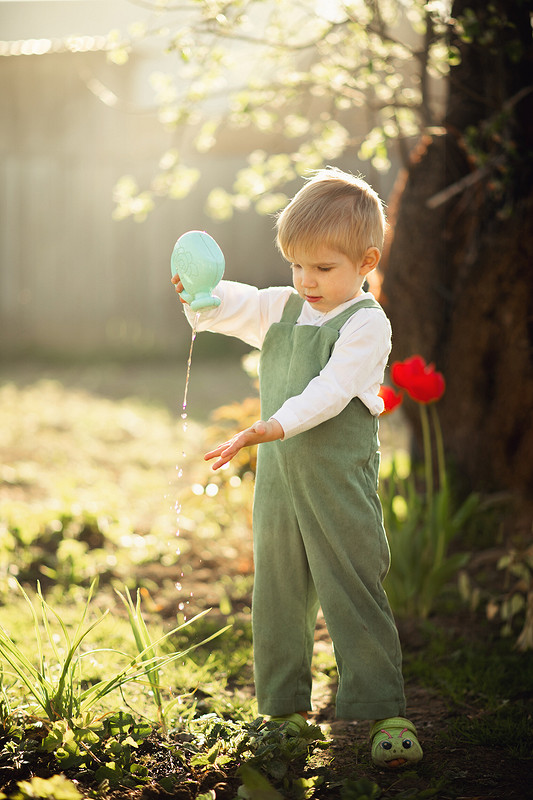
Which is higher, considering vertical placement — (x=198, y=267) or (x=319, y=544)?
(x=198, y=267)

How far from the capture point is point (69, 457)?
16.3 ft

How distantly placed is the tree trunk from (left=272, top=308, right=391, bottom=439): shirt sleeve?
1445 mm

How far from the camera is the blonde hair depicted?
1.86 meters

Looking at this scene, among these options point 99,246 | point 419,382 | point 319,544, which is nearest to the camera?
point 319,544

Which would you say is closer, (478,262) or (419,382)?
(419,382)

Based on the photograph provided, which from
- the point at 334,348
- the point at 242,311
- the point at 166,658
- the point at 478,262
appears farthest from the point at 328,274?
the point at 478,262

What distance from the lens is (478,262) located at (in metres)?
3.70

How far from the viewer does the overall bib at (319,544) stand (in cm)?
195

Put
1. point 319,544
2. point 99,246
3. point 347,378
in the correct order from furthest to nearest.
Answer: point 99,246 → point 319,544 → point 347,378

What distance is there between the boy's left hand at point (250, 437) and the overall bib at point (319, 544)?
0.22 metres

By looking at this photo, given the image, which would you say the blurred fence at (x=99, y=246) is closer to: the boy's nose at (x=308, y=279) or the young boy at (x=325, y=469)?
the young boy at (x=325, y=469)

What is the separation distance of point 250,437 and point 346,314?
0.43 m

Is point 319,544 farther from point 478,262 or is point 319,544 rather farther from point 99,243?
point 99,243

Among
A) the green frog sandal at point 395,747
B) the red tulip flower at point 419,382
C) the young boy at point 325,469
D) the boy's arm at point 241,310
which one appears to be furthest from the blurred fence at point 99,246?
the green frog sandal at point 395,747
